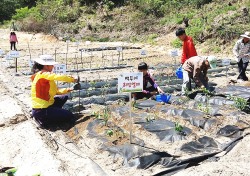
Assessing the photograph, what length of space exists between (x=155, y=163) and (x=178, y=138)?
693mm

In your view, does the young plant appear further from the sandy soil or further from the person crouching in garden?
the person crouching in garden

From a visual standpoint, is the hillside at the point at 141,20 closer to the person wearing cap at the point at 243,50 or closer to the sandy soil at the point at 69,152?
the person wearing cap at the point at 243,50

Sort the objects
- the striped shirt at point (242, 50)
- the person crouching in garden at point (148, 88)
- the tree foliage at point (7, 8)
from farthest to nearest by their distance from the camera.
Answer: the tree foliage at point (7, 8)
the striped shirt at point (242, 50)
the person crouching in garden at point (148, 88)

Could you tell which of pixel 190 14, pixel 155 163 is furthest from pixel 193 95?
pixel 190 14

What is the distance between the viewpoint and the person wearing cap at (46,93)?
16.9 feet

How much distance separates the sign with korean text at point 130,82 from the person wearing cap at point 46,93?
0.93 metres

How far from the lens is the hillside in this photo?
1567 cm

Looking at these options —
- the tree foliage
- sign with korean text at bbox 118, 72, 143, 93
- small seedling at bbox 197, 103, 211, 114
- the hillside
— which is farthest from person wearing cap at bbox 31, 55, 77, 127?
the tree foliage

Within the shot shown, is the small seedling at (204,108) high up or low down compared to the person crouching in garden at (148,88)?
down

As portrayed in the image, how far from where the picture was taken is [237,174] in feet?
11.9

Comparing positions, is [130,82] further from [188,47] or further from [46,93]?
[188,47]

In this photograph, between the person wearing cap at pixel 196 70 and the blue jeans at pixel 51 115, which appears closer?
the blue jeans at pixel 51 115

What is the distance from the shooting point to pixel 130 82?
178 inches

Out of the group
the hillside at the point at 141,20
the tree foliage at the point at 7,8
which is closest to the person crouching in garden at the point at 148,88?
the hillside at the point at 141,20
